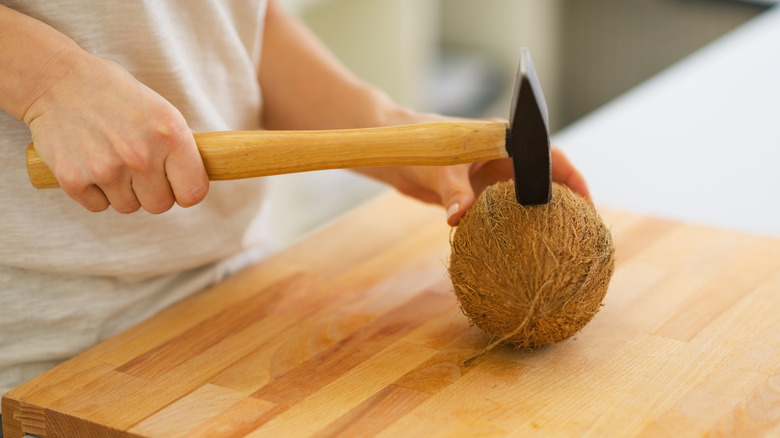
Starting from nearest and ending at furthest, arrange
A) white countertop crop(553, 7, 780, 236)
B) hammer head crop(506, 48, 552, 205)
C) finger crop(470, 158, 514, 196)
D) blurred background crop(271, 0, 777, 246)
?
hammer head crop(506, 48, 552, 205) → finger crop(470, 158, 514, 196) → white countertop crop(553, 7, 780, 236) → blurred background crop(271, 0, 777, 246)

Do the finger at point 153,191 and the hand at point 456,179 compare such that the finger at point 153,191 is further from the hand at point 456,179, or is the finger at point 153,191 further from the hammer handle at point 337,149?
the hand at point 456,179

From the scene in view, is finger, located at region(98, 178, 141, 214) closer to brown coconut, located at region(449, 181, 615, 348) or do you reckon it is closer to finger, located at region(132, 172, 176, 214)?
finger, located at region(132, 172, 176, 214)

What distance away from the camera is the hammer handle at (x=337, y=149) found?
0.69 m

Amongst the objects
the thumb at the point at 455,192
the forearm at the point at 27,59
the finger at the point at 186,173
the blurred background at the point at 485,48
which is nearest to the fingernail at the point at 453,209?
the thumb at the point at 455,192

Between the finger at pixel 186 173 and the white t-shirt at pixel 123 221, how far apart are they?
131 millimetres

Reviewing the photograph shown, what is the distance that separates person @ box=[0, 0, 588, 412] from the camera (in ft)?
2.19

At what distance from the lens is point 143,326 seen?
0.84 meters

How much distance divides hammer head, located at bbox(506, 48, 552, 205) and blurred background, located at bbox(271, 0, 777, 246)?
1.47 meters

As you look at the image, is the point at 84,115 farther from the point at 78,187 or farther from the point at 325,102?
the point at 325,102

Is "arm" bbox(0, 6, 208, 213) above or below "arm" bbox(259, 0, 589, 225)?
above

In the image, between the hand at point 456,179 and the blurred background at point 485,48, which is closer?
the hand at point 456,179

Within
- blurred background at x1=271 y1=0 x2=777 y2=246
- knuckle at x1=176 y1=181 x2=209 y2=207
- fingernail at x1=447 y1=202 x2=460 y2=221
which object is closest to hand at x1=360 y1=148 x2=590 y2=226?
fingernail at x1=447 y1=202 x2=460 y2=221

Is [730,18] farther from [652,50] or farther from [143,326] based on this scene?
[143,326]

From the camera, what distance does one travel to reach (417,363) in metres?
0.73
